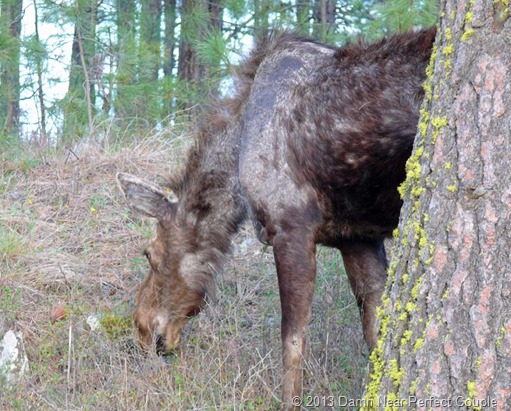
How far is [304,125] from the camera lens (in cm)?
485

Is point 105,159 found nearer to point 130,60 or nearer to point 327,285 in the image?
point 130,60

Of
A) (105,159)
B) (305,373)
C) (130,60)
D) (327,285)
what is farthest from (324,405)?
(130,60)

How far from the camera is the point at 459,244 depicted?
9.90 feet

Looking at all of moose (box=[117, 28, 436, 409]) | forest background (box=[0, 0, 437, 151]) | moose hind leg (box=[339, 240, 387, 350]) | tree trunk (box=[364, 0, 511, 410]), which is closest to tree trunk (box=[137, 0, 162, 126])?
forest background (box=[0, 0, 437, 151])

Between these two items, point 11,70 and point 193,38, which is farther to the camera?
point 193,38

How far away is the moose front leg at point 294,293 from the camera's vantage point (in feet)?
15.1

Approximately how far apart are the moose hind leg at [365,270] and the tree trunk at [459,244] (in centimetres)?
210

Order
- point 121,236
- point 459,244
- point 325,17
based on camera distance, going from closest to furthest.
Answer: point 459,244 → point 121,236 → point 325,17

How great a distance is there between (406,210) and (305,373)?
6.28ft

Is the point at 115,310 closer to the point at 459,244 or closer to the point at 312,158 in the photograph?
the point at 312,158

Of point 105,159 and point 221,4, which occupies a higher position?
point 221,4

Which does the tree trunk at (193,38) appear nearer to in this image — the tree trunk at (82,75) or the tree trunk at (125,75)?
the tree trunk at (125,75)

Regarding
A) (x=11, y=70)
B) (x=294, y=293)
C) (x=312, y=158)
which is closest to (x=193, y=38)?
(x=11, y=70)

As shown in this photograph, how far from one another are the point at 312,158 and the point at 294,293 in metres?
0.79
